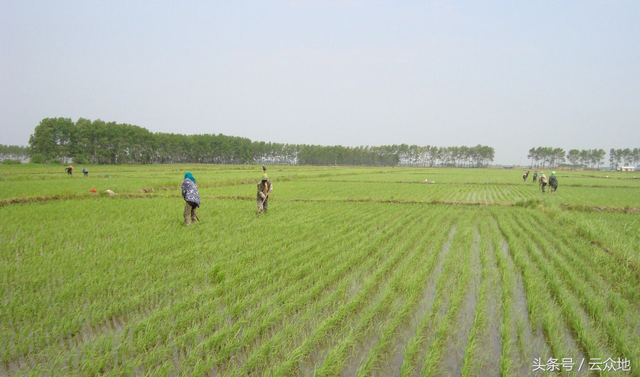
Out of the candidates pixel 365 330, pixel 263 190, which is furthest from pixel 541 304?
pixel 263 190

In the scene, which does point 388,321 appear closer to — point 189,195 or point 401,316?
point 401,316

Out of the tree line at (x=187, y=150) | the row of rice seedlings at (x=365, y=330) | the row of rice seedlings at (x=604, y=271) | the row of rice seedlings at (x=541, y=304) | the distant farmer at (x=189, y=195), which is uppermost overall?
the tree line at (x=187, y=150)

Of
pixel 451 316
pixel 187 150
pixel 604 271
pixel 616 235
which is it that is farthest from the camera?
pixel 187 150

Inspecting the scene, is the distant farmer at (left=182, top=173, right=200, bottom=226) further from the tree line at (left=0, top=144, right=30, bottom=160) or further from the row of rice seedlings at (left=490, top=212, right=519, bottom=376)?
the tree line at (left=0, top=144, right=30, bottom=160)

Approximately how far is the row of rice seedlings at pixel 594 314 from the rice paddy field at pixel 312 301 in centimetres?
2

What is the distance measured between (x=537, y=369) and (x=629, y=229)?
795 centimetres

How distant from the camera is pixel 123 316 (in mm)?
3291

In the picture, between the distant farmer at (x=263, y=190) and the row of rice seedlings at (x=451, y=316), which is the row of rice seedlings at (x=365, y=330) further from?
the distant farmer at (x=263, y=190)

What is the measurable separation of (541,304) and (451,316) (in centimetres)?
119

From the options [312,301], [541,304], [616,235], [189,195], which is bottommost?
[312,301]

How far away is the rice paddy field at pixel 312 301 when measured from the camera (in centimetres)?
258

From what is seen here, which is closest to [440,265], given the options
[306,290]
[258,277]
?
[306,290]

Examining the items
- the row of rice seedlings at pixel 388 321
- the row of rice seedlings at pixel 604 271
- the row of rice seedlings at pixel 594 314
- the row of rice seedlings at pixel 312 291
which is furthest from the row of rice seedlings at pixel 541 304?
the row of rice seedlings at pixel 312 291

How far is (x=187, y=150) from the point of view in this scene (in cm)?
6875
